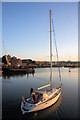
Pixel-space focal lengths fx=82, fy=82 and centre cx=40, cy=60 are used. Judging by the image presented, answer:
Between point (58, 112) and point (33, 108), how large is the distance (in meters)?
3.02

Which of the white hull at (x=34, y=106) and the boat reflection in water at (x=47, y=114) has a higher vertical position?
the white hull at (x=34, y=106)

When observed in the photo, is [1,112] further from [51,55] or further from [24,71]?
[24,71]

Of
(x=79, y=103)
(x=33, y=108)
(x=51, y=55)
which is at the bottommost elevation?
(x=79, y=103)

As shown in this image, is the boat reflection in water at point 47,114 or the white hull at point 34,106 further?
the boat reflection in water at point 47,114

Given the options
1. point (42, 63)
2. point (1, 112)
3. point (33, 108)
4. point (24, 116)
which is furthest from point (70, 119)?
point (42, 63)

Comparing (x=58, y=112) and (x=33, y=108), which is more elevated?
(x=33, y=108)

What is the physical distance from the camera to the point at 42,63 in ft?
497

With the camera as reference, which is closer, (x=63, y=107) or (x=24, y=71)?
(x=63, y=107)

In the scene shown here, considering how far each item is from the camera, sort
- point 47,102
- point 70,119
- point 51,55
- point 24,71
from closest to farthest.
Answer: point 70,119 → point 47,102 → point 51,55 → point 24,71

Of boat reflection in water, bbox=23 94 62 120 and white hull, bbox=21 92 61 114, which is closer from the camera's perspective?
white hull, bbox=21 92 61 114

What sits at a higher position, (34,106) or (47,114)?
(34,106)

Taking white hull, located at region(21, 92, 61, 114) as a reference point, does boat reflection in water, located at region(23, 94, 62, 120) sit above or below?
below

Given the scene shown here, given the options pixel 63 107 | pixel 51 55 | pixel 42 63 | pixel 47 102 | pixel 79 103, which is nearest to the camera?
pixel 47 102

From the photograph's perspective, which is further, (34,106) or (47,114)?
(47,114)
